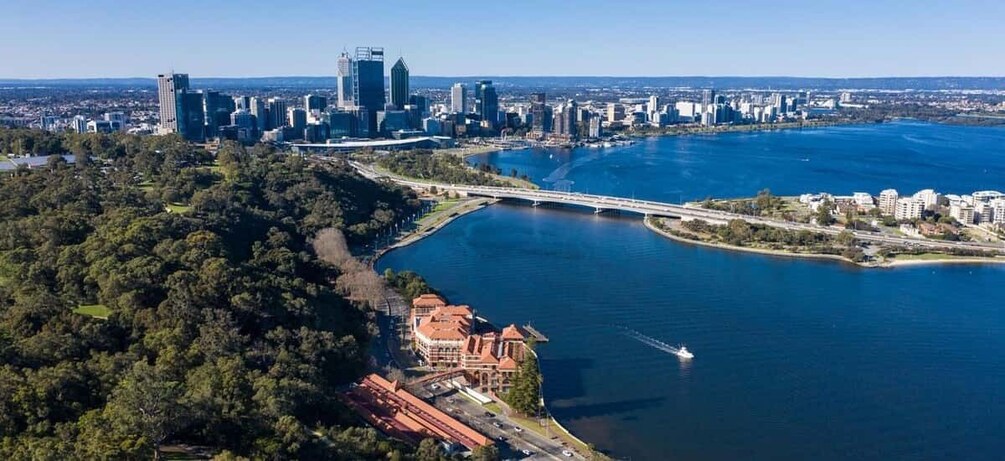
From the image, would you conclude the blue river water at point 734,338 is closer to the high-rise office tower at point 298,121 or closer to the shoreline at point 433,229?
the shoreline at point 433,229

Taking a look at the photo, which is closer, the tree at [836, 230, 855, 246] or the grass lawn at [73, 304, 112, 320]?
the grass lawn at [73, 304, 112, 320]

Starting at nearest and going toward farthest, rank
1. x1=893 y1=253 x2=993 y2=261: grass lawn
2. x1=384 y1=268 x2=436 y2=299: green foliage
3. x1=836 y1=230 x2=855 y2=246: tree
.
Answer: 1. x1=384 y1=268 x2=436 y2=299: green foliage
2. x1=893 y1=253 x2=993 y2=261: grass lawn
3. x1=836 y1=230 x2=855 y2=246: tree

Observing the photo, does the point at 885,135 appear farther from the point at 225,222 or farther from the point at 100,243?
the point at 100,243

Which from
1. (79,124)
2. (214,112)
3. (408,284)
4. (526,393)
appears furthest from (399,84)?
(526,393)

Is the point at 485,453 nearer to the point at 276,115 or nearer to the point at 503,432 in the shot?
the point at 503,432

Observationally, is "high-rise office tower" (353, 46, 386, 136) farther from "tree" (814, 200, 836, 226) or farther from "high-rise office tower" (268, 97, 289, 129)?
"tree" (814, 200, 836, 226)

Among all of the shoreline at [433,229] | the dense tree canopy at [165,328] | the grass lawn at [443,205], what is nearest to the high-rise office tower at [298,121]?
the grass lawn at [443,205]

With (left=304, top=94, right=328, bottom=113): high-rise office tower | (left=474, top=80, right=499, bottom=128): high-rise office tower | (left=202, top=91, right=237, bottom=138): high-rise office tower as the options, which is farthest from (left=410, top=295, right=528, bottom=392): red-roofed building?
(left=474, top=80, right=499, bottom=128): high-rise office tower
